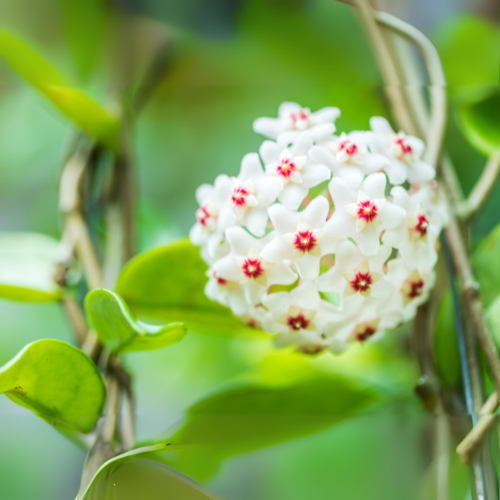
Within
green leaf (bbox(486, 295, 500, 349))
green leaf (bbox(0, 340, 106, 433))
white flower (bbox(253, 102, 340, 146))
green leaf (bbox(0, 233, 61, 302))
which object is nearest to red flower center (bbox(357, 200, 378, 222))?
white flower (bbox(253, 102, 340, 146))

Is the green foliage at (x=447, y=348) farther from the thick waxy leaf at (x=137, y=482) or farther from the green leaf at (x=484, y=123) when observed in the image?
the thick waxy leaf at (x=137, y=482)

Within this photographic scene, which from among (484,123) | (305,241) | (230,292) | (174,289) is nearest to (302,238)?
(305,241)

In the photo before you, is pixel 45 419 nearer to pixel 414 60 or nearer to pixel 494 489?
pixel 494 489

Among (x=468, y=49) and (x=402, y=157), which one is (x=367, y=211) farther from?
(x=468, y=49)

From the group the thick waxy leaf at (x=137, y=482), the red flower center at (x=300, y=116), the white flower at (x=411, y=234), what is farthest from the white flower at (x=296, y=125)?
the thick waxy leaf at (x=137, y=482)

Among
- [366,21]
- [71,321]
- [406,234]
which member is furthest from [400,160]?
[71,321]

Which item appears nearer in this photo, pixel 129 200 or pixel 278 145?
pixel 278 145

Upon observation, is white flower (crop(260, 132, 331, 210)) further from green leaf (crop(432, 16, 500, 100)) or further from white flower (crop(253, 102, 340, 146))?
green leaf (crop(432, 16, 500, 100))
